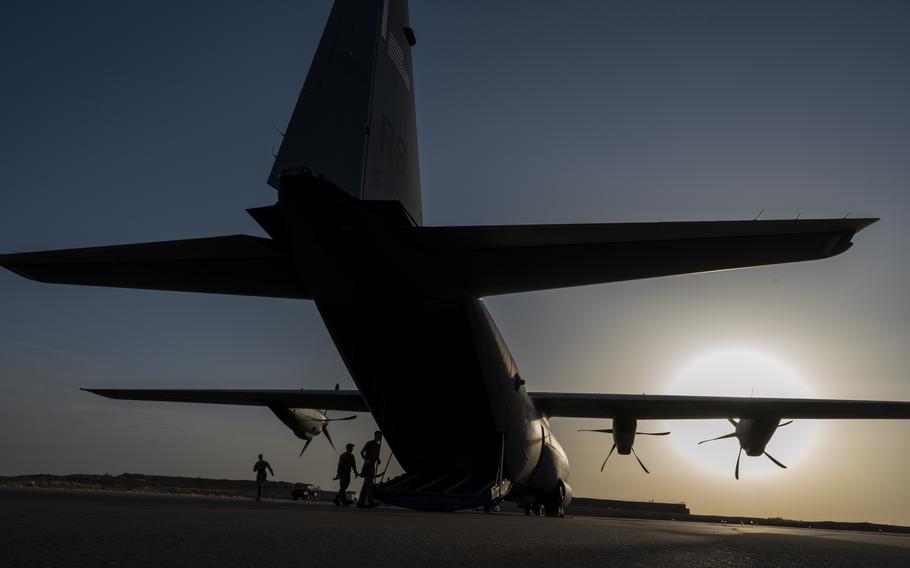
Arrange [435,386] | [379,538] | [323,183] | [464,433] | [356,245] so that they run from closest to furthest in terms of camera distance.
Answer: [379,538]
[323,183]
[356,245]
[435,386]
[464,433]

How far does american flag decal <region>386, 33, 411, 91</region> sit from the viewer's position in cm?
903

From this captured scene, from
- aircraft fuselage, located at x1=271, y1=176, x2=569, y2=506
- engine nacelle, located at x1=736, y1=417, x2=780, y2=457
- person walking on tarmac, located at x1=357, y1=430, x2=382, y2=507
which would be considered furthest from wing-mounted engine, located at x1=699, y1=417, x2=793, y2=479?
person walking on tarmac, located at x1=357, y1=430, x2=382, y2=507

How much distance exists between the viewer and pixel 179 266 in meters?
7.88

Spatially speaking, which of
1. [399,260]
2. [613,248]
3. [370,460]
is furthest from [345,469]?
[613,248]

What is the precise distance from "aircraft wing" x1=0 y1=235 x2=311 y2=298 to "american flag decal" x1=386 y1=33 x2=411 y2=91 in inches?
125

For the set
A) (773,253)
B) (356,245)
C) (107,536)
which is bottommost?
(107,536)

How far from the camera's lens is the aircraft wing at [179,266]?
23.3 feet

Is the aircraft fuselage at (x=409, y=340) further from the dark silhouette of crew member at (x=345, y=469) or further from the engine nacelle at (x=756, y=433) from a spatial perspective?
the engine nacelle at (x=756, y=433)

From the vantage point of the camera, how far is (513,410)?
12.0 meters

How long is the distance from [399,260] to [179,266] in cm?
265

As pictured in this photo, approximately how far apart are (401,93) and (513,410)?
5.98 m

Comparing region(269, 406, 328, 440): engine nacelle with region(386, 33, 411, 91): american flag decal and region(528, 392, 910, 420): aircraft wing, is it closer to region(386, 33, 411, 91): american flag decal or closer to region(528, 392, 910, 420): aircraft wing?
region(528, 392, 910, 420): aircraft wing

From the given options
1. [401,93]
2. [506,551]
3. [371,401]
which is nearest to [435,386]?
[371,401]

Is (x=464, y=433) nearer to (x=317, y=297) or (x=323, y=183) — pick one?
(x=317, y=297)
